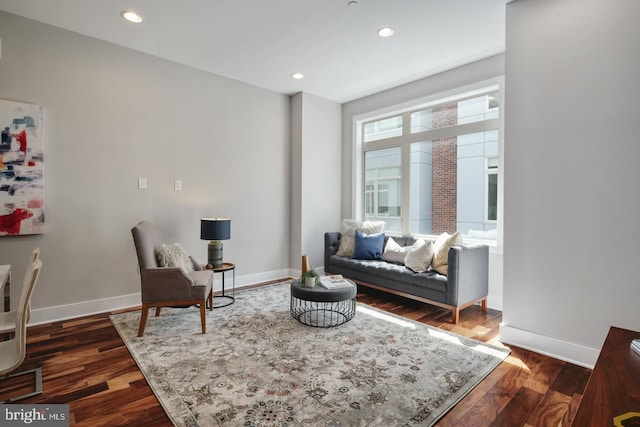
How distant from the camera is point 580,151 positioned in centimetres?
252

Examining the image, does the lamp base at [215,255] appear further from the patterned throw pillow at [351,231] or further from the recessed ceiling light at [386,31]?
the recessed ceiling light at [386,31]

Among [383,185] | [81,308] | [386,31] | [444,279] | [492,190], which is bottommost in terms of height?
[81,308]

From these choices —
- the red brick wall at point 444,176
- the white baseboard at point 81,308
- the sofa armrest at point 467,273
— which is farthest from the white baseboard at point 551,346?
the white baseboard at point 81,308

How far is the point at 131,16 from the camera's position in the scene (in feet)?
9.89

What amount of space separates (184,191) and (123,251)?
0.96 m

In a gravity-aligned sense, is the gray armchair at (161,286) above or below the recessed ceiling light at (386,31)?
below

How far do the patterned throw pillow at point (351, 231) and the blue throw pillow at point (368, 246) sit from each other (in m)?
0.12

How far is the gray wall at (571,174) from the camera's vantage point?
2.34 metres

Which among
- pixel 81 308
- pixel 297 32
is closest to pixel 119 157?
pixel 81 308

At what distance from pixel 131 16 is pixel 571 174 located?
156 inches

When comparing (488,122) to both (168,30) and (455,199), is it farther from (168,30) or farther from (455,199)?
(168,30)

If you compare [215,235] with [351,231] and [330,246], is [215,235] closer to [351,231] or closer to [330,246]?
[330,246]

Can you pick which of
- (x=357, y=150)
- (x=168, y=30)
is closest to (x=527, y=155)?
(x=357, y=150)

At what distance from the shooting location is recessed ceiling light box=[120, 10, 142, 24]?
9.69 ft
